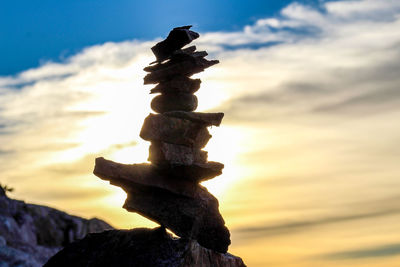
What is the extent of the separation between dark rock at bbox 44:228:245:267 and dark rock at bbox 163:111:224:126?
429 cm

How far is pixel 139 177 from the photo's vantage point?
20938 mm

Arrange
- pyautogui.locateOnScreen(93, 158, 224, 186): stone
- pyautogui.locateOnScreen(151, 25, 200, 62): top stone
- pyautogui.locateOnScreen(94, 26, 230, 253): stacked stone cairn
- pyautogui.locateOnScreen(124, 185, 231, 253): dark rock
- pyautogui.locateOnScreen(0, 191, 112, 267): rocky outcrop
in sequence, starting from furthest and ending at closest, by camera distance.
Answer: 1. pyautogui.locateOnScreen(0, 191, 112, 267): rocky outcrop
2. pyautogui.locateOnScreen(151, 25, 200, 62): top stone
3. pyautogui.locateOnScreen(93, 158, 224, 186): stone
4. pyautogui.locateOnScreen(94, 26, 230, 253): stacked stone cairn
5. pyautogui.locateOnScreen(124, 185, 231, 253): dark rock

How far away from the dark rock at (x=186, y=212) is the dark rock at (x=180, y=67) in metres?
4.43

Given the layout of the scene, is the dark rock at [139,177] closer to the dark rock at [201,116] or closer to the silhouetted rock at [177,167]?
the silhouetted rock at [177,167]

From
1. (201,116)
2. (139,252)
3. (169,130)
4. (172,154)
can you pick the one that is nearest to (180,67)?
(201,116)

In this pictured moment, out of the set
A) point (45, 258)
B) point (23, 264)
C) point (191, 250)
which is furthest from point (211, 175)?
point (45, 258)

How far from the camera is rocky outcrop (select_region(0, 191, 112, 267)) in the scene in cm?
3500

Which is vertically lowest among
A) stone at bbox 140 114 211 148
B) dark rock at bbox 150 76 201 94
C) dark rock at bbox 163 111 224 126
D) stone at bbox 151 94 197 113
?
stone at bbox 140 114 211 148

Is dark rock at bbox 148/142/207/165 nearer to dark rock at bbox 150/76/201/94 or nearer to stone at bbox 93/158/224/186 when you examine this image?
stone at bbox 93/158/224/186

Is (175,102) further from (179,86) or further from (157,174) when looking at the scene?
(157,174)

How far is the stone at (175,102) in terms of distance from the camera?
71.1ft

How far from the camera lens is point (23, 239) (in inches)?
1421

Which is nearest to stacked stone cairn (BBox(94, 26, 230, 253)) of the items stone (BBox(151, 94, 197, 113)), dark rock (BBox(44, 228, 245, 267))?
stone (BBox(151, 94, 197, 113))

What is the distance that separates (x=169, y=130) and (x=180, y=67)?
260cm
